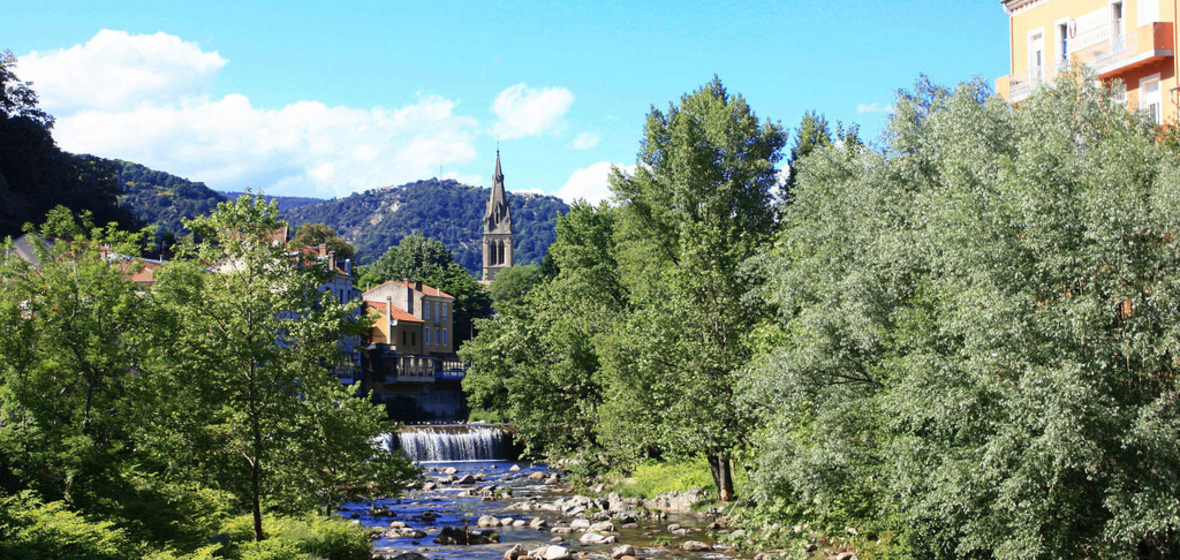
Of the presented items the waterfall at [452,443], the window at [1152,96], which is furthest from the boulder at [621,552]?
the waterfall at [452,443]


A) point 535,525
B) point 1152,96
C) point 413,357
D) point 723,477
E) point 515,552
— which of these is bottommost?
point 535,525

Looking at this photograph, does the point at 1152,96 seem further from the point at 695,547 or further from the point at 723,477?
the point at 723,477

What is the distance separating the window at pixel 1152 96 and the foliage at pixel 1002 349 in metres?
3.81

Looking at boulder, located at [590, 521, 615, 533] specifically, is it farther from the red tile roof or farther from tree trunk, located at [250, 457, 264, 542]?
the red tile roof

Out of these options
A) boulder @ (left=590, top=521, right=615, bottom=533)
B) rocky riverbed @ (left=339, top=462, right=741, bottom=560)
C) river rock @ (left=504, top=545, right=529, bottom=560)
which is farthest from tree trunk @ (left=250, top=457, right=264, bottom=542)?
boulder @ (left=590, top=521, right=615, bottom=533)

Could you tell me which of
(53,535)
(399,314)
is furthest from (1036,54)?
(399,314)

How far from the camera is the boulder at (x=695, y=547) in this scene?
27531 mm

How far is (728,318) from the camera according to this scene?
98.8ft

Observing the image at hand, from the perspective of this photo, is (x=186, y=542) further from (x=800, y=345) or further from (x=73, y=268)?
(x=800, y=345)

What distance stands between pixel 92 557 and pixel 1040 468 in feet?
52.8

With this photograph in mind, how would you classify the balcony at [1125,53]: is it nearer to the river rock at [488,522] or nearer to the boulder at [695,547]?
the boulder at [695,547]

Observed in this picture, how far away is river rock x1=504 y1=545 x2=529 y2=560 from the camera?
26544 millimetres

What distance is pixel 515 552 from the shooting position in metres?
26.9

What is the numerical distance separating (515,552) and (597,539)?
332 cm
